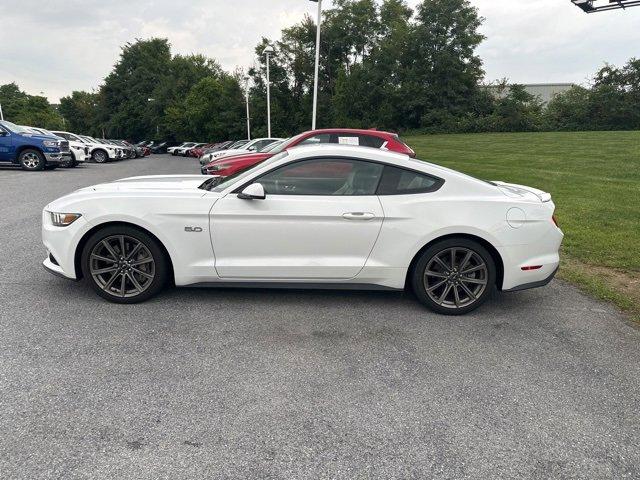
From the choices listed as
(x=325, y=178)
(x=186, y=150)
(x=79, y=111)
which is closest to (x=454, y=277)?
(x=325, y=178)

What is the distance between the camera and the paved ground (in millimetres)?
2268

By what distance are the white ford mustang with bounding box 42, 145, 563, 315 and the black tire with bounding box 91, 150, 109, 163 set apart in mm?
24422

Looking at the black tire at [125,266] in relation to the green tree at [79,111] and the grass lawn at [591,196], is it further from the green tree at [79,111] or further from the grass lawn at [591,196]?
the green tree at [79,111]

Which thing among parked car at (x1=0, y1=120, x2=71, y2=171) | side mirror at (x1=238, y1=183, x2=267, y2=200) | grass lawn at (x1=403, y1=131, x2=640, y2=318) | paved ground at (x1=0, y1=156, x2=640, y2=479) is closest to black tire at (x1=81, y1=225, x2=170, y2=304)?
paved ground at (x1=0, y1=156, x2=640, y2=479)

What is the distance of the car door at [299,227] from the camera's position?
3938mm

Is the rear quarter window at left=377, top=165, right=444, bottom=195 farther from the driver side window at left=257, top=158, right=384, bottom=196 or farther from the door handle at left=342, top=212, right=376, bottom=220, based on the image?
the door handle at left=342, top=212, right=376, bottom=220

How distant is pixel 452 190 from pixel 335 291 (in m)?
1.53

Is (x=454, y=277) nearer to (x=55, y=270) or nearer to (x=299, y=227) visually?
(x=299, y=227)

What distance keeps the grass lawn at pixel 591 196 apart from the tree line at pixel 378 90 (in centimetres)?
A: 1929

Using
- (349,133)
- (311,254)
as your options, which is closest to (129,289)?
(311,254)

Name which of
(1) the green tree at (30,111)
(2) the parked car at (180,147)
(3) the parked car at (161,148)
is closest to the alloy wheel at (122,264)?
(2) the parked car at (180,147)

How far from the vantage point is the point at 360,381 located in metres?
2.99

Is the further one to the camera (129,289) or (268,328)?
(129,289)

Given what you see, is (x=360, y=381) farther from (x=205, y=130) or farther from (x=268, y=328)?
(x=205, y=130)
